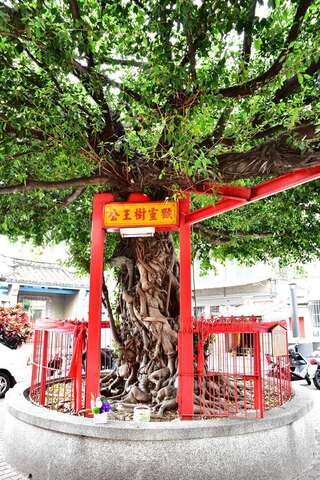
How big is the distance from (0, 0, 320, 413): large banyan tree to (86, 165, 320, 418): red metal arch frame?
253 mm

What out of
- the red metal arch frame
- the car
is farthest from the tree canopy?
the car

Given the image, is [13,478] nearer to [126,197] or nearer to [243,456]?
[243,456]

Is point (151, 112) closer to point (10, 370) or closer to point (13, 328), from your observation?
point (10, 370)

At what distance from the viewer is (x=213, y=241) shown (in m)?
8.71

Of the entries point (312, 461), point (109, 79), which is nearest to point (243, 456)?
point (312, 461)

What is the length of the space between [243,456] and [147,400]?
6.96 ft

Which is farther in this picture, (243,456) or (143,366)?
(143,366)

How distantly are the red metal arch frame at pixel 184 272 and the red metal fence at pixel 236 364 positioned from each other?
0.66 ft

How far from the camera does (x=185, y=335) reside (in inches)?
211

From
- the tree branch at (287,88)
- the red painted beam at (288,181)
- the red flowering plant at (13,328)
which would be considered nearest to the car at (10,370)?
the red flowering plant at (13,328)

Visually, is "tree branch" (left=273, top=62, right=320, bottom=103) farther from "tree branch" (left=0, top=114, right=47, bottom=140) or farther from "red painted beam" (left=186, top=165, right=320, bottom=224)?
"tree branch" (left=0, top=114, right=47, bottom=140)

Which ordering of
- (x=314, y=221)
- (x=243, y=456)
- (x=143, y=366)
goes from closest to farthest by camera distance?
(x=243, y=456)
(x=143, y=366)
(x=314, y=221)

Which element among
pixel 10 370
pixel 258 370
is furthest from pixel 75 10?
pixel 10 370

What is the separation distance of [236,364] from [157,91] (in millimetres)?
4104
